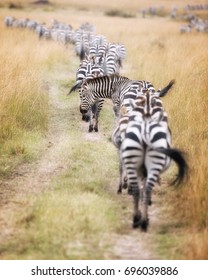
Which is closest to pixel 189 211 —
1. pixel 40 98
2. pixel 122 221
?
pixel 122 221

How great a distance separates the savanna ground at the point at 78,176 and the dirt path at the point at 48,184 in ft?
0.04

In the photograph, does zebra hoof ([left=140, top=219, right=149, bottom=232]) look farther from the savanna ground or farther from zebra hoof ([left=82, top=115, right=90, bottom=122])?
zebra hoof ([left=82, top=115, right=90, bottom=122])

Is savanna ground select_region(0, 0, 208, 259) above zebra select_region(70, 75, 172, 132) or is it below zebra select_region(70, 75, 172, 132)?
below

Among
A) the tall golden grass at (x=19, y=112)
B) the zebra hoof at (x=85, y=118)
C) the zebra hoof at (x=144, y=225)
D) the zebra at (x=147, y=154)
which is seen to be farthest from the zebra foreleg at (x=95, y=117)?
the zebra hoof at (x=144, y=225)

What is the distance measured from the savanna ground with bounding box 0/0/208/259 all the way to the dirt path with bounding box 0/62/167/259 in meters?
0.01

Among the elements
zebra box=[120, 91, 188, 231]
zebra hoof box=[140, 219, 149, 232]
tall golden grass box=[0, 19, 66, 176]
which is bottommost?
zebra hoof box=[140, 219, 149, 232]

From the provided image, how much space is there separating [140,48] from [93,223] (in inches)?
604

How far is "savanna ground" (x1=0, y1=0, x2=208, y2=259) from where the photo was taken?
5.23 m

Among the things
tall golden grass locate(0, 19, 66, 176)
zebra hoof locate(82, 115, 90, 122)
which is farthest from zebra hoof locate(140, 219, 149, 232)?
zebra hoof locate(82, 115, 90, 122)

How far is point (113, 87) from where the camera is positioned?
31.3 ft
